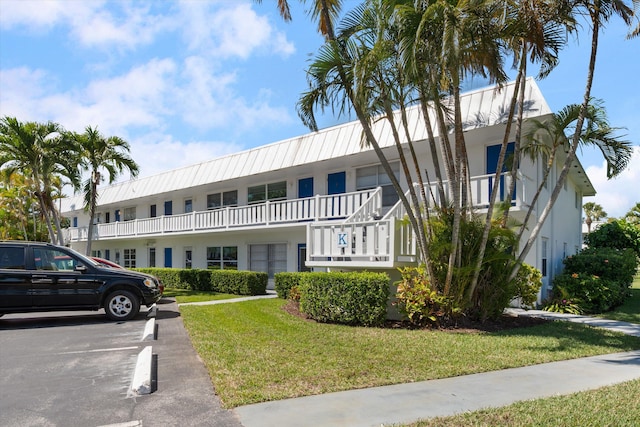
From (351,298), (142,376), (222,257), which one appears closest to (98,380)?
(142,376)

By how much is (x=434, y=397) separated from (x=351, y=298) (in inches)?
186

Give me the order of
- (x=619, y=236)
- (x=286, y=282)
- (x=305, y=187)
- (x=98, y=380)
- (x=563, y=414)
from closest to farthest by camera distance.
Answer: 1. (x=563, y=414)
2. (x=98, y=380)
3. (x=286, y=282)
4. (x=305, y=187)
5. (x=619, y=236)

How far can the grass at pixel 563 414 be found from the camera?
13.6 ft

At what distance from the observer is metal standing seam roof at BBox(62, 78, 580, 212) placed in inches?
487

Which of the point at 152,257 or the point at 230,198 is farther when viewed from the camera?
the point at 152,257

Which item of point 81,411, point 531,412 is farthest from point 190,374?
point 531,412

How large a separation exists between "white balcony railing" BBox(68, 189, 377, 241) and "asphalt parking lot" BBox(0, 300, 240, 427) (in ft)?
23.9

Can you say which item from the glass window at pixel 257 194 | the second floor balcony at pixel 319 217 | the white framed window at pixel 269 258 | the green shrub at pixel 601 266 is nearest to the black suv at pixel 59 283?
the second floor balcony at pixel 319 217

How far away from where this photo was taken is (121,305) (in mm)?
10508

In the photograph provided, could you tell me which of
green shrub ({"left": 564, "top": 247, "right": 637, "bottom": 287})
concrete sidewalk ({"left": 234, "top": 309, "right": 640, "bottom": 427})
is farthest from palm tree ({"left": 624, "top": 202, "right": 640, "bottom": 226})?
concrete sidewalk ({"left": 234, "top": 309, "right": 640, "bottom": 427})

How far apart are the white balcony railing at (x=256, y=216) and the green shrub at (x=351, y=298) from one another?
3940mm

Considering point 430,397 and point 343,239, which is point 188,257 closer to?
point 343,239

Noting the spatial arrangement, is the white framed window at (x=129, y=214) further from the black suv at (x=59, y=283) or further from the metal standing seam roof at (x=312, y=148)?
the black suv at (x=59, y=283)

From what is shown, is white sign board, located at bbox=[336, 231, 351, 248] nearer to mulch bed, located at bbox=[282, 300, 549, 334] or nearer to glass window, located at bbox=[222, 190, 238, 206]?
mulch bed, located at bbox=[282, 300, 549, 334]
